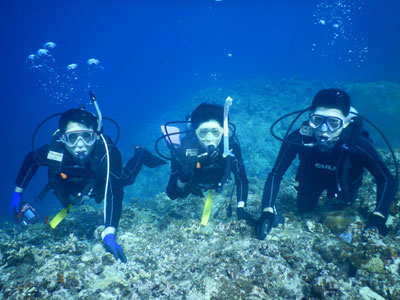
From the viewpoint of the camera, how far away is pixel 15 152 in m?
72.8

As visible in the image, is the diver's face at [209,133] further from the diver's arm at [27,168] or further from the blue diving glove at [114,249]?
the diver's arm at [27,168]

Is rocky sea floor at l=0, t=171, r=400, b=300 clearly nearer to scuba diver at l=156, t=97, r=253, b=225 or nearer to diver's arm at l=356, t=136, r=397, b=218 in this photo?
diver's arm at l=356, t=136, r=397, b=218

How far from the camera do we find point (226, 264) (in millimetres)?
2752

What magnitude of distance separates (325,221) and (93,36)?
14258 cm

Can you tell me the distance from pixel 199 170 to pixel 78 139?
2.56 metres

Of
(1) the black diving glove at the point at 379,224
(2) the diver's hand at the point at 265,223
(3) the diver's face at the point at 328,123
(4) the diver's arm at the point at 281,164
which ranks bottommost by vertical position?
(2) the diver's hand at the point at 265,223

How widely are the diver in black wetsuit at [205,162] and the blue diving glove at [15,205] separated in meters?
3.49

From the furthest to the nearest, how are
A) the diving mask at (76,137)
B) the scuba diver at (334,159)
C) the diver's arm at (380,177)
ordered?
the diving mask at (76,137)
the scuba diver at (334,159)
the diver's arm at (380,177)

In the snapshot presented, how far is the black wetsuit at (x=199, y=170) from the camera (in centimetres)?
430

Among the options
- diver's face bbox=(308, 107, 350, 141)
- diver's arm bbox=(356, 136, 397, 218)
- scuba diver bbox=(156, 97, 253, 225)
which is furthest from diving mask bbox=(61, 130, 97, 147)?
diver's arm bbox=(356, 136, 397, 218)

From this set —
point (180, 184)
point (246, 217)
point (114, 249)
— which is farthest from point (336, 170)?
point (114, 249)

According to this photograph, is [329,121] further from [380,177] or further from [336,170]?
[380,177]

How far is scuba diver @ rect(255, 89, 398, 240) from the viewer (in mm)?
3439

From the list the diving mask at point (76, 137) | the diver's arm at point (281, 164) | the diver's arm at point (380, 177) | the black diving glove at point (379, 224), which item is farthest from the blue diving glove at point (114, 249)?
the diver's arm at point (380, 177)
